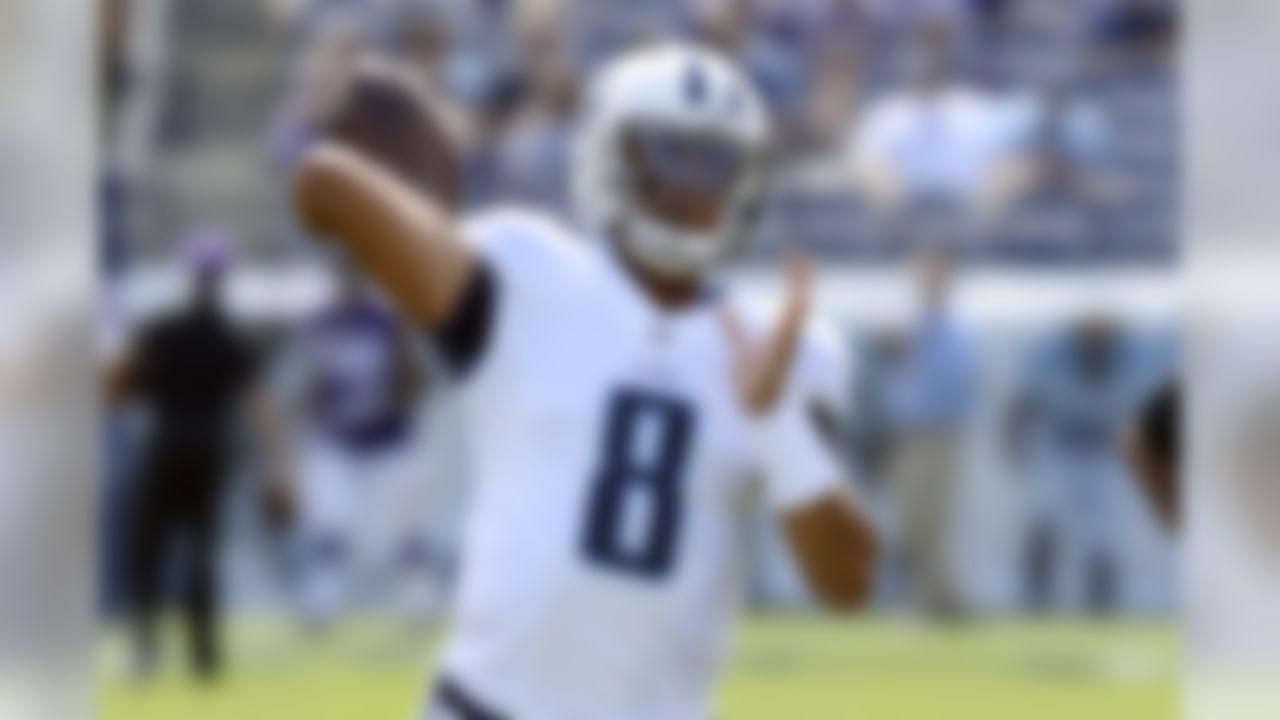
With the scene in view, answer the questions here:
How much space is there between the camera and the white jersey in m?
2.91

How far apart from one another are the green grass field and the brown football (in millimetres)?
3807

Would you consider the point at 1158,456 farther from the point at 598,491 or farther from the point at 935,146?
the point at 935,146

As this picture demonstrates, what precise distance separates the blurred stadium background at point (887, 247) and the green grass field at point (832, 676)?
0.02 metres

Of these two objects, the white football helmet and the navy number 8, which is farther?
the white football helmet

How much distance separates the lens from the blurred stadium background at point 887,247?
880 cm

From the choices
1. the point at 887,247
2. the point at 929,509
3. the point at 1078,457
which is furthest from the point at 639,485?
the point at 887,247

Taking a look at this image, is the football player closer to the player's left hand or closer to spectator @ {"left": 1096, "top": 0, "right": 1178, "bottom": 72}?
the player's left hand

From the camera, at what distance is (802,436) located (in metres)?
3.00

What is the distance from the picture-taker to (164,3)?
11359 millimetres

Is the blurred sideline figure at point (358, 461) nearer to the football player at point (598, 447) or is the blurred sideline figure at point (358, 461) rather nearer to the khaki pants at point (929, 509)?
the khaki pants at point (929, 509)

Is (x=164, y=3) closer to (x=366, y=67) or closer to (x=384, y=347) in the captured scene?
(x=384, y=347)

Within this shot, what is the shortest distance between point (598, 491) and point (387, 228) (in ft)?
1.14

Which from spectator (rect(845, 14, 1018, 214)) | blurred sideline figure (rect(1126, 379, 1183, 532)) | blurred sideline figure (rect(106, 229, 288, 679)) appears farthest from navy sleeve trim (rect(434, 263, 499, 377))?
spectator (rect(845, 14, 1018, 214))

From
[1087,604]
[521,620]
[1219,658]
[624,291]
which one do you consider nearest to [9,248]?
[1219,658]
